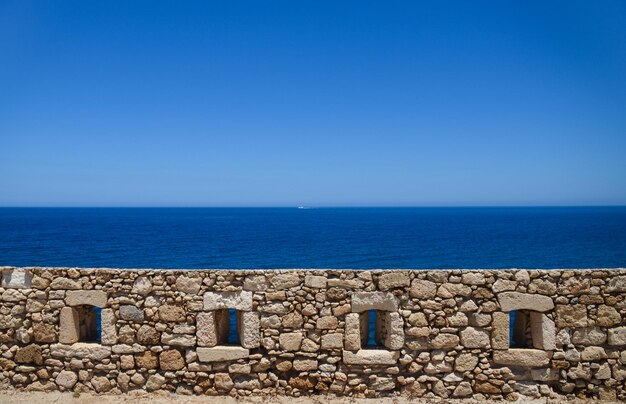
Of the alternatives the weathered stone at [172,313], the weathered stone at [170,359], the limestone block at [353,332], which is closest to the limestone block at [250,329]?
the weathered stone at [172,313]

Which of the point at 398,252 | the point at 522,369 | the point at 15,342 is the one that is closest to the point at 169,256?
the point at 398,252

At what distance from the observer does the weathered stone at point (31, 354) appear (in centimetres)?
742

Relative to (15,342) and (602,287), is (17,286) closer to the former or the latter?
(15,342)

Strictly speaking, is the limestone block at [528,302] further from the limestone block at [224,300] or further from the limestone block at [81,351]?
the limestone block at [81,351]

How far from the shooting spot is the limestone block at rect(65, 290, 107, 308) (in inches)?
284

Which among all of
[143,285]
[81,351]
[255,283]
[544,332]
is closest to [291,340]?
[255,283]

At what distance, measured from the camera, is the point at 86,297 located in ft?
23.7

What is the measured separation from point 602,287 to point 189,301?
7.08 meters

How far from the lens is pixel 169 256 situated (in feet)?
153

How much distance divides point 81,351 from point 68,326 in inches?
20.1

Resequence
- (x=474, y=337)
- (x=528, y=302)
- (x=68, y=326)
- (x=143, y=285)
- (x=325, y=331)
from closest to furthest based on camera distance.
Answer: (x=528, y=302)
(x=474, y=337)
(x=325, y=331)
(x=143, y=285)
(x=68, y=326)

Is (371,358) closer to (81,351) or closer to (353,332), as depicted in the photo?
(353,332)

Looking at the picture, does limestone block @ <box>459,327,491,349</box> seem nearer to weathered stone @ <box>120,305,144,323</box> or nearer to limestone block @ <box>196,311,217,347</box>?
limestone block @ <box>196,311,217,347</box>

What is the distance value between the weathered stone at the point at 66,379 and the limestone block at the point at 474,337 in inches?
274
